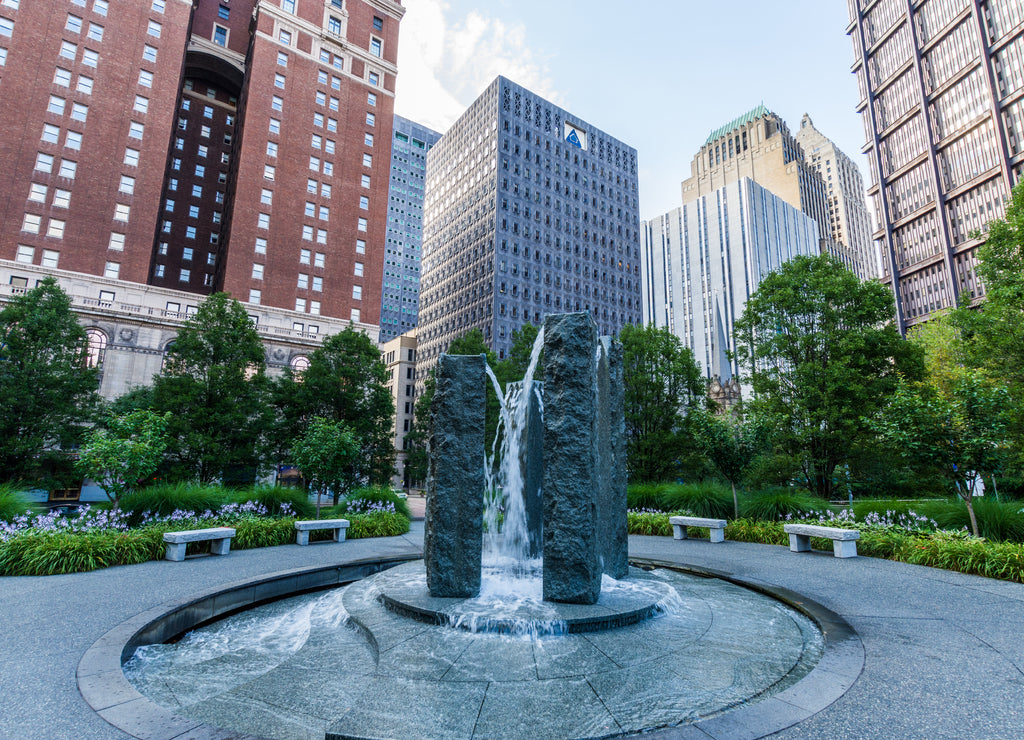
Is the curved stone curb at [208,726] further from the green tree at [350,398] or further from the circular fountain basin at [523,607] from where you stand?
the green tree at [350,398]

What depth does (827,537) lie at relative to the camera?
38.2 ft

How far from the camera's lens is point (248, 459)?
92.8 feet

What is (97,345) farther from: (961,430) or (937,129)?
(937,129)

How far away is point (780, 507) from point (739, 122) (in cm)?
17661

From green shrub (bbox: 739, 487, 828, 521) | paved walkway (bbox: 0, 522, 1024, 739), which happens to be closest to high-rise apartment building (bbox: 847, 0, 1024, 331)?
green shrub (bbox: 739, 487, 828, 521)

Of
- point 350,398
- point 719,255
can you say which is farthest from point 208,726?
point 719,255

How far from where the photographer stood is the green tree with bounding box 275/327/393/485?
3180 cm

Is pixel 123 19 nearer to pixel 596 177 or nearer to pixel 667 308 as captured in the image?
pixel 596 177

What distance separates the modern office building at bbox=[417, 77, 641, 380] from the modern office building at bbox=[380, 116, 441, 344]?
2697cm

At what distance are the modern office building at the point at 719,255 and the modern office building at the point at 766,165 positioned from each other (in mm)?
5389

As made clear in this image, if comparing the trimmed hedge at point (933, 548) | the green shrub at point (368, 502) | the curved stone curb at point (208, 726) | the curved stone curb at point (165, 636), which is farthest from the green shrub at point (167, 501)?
the trimmed hedge at point (933, 548)

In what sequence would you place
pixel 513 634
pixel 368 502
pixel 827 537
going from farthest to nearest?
pixel 368 502, pixel 827 537, pixel 513 634

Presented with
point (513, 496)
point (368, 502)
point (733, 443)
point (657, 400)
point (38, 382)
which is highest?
point (38, 382)

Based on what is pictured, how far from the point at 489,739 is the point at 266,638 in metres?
4.31
